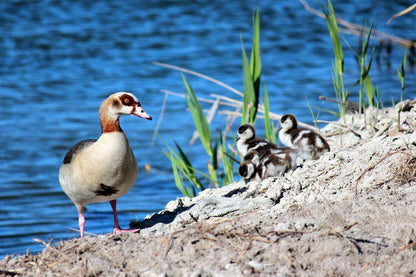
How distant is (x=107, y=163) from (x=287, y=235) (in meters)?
1.52

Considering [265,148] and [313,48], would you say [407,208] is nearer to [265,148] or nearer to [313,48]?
[265,148]

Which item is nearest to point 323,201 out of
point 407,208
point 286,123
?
point 407,208

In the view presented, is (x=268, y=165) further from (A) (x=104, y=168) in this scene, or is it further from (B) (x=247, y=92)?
(A) (x=104, y=168)

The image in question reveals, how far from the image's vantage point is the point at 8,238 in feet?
22.6

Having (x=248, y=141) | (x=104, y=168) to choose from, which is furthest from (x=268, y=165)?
(x=104, y=168)

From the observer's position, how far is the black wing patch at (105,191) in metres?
5.03

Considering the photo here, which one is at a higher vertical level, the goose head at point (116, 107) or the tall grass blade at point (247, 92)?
the goose head at point (116, 107)

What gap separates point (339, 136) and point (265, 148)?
3.40ft

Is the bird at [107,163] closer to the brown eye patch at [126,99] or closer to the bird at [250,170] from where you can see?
the brown eye patch at [126,99]

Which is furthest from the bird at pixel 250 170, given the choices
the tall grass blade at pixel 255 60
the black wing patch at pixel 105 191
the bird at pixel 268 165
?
the black wing patch at pixel 105 191

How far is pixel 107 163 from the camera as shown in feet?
16.2

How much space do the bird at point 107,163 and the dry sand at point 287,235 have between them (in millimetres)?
465

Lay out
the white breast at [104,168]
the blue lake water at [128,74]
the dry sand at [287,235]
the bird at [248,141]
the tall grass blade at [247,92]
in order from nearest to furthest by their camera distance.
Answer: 1. the dry sand at [287,235]
2. the white breast at [104,168]
3. the bird at [248,141]
4. the tall grass blade at [247,92]
5. the blue lake water at [128,74]

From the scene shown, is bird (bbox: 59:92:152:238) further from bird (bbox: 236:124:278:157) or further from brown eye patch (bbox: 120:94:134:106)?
bird (bbox: 236:124:278:157)
